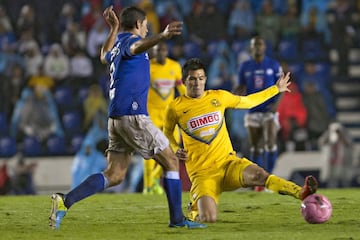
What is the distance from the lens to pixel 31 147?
1789 centimetres

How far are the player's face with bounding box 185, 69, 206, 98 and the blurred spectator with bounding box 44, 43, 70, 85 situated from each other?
984cm

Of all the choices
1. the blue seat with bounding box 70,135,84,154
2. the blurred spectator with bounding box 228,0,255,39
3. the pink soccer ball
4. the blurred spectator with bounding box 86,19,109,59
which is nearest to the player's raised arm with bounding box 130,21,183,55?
the pink soccer ball

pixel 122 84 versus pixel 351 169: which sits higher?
pixel 122 84

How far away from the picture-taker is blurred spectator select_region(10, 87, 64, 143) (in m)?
18.0

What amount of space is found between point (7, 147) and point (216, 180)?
972 cm

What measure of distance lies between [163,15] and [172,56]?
126 cm

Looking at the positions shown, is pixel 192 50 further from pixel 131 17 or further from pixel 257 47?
pixel 131 17

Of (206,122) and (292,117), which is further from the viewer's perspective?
(292,117)

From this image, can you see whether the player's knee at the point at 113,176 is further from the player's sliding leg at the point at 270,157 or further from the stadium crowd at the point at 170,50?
the stadium crowd at the point at 170,50

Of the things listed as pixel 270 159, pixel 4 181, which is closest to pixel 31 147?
pixel 4 181

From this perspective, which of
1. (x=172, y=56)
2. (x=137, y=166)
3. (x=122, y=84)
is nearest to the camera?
(x=122, y=84)

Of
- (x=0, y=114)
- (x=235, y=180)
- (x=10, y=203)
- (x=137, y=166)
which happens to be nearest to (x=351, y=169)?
(x=137, y=166)

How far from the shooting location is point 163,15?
19547 millimetres

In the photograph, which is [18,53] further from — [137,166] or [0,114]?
[137,166]
